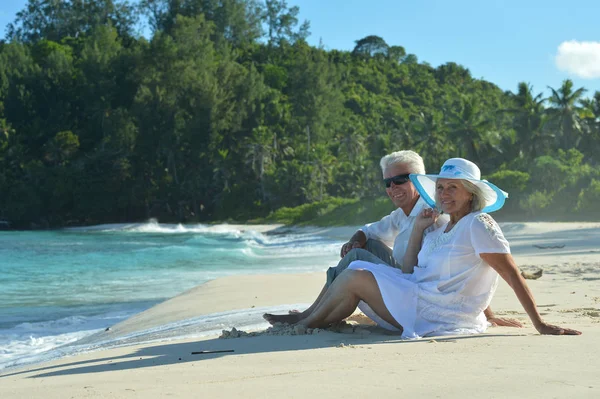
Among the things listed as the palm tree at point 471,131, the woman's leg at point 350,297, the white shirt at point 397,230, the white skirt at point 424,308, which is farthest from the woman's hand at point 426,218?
the palm tree at point 471,131

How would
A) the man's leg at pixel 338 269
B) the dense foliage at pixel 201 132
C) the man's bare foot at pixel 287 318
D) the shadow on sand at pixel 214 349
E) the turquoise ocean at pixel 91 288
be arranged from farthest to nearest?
the dense foliage at pixel 201 132 → the turquoise ocean at pixel 91 288 → the man's bare foot at pixel 287 318 → the man's leg at pixel 338 269 → the shadow on sand at pixel 214 349

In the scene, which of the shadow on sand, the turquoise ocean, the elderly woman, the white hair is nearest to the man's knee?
the elderly woman

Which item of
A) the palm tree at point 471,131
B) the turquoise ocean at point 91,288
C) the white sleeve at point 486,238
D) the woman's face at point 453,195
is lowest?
the turquoise ocean at point 91,288

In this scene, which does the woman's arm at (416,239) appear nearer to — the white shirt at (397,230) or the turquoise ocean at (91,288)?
the white shirt at (397,230)

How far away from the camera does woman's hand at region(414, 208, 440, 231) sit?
4.46m

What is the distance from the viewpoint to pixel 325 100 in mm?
57156

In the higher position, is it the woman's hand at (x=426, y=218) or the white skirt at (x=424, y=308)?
the woman's hand at (x=426, y=218)

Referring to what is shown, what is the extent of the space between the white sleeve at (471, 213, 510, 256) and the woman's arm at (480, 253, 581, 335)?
0.03 m

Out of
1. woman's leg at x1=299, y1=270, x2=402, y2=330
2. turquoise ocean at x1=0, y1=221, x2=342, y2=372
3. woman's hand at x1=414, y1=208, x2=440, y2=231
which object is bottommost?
turquoise ocean at x1=0, y1=221, x2=342, y2=372

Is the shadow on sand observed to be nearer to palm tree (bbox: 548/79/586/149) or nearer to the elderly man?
the elderly man

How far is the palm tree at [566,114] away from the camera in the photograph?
43.4 metres

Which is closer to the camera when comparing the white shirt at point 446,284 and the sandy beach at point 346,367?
the sandy beach at point 346,367

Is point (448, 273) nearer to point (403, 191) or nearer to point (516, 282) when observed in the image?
point (516, 282)

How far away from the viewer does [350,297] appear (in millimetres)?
4570
